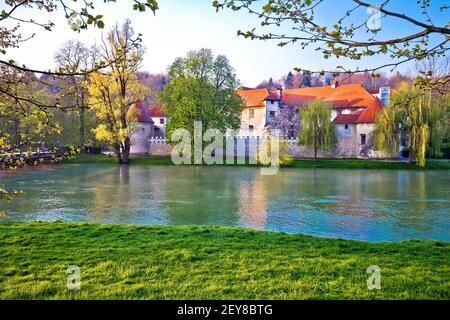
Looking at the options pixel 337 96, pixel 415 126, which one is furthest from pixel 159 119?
pixel 415 126

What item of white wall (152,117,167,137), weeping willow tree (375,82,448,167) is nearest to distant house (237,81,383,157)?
weeping willow tree (375,82,448,167)

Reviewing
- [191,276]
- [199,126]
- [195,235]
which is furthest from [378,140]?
[191,276]

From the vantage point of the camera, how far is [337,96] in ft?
167

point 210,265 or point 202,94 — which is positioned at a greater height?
point 202,94

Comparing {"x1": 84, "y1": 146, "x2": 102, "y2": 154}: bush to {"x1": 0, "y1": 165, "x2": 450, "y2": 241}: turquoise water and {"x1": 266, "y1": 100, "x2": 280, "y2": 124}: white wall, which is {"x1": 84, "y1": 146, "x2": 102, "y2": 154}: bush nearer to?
{"x1": 266, "y1": 100, "x2": 280, "y2": 124}: white wall

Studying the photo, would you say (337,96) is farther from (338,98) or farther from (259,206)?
(259,206)

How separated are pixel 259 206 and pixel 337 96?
40.9m

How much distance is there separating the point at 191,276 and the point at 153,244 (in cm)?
209

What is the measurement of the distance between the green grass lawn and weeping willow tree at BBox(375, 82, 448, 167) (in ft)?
93.6

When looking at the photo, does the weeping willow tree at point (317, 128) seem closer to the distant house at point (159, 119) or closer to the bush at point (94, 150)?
the distant house at point (159, 119)

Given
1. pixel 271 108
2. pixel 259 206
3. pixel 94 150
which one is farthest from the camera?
pixel 271 108
